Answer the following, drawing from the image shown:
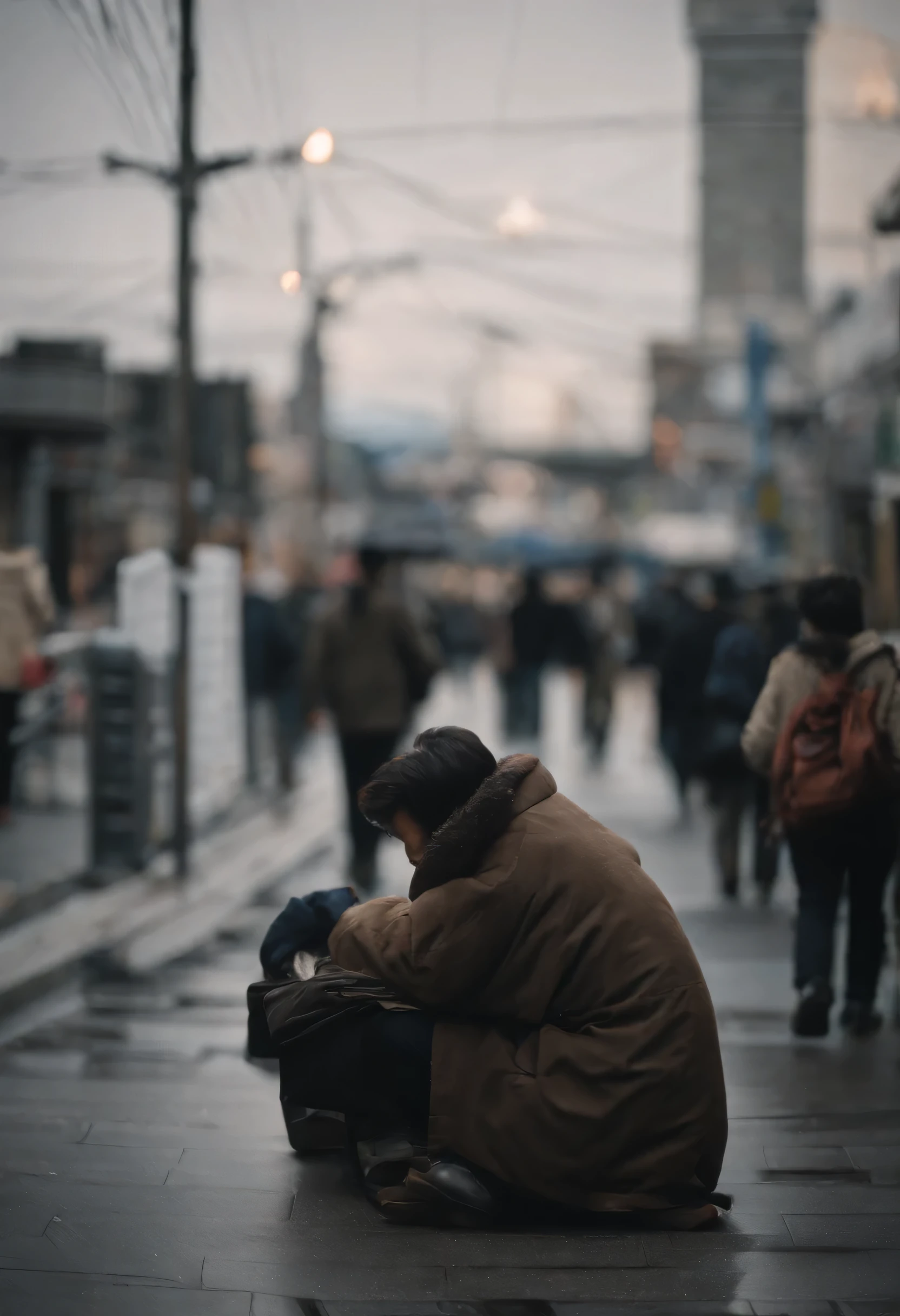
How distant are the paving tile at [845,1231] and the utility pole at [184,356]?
621cm

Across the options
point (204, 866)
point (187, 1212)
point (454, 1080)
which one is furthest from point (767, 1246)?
point (204, 866)

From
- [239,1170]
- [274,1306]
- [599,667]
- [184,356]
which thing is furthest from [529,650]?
[274,1306]

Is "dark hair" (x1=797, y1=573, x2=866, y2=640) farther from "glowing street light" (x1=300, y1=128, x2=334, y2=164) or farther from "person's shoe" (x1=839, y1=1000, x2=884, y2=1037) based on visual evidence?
"glowing street light" (x1=300, y1=128, x2=334, y2=164)

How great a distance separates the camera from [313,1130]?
4.94 metres

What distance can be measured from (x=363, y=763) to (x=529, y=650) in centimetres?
817

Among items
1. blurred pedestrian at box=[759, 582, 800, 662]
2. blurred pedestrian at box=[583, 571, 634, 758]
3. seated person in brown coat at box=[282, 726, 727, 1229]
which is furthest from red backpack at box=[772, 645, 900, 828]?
blurred pedestrian at box=[583, 571, 634, 758]

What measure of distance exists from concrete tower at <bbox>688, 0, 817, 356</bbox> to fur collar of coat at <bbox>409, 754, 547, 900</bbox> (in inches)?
2765

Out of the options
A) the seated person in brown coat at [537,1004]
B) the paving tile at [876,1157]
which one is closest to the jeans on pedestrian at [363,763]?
the paving tile at [876,1157]

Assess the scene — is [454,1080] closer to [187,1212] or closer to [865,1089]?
[187,1212]

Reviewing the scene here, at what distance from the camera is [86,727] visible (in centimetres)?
966

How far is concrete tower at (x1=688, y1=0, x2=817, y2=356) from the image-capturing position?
254 feet

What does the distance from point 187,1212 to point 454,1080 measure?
0.78 m

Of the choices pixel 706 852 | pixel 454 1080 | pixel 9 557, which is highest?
pixel 9 557

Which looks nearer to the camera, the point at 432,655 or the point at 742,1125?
the point at 742,1125
